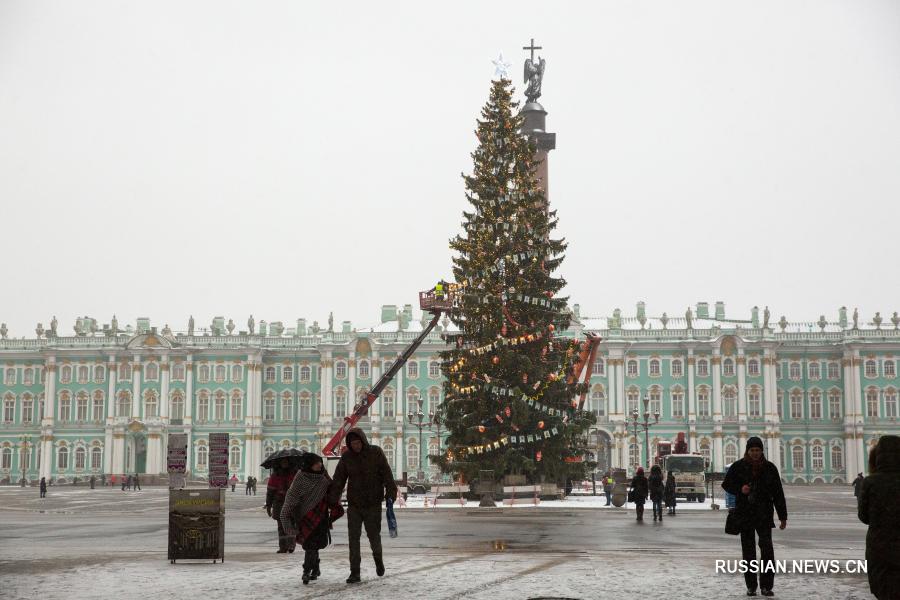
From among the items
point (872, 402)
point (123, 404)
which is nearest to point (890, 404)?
point (872, 402)

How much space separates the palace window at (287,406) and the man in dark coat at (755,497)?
83534 millimetres

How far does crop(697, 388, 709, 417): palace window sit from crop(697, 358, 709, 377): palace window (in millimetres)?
1218

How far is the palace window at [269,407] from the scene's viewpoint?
93.6m

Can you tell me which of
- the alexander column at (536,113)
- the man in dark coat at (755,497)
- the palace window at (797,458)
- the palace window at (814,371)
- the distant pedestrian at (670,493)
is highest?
the alexander column at (536,113)

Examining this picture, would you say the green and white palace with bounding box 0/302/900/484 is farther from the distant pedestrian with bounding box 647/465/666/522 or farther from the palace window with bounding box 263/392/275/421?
the distant pedestrian with bounding box 647/465/666/522

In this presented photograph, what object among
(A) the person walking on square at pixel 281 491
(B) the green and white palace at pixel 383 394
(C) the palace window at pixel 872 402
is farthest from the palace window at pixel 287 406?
(A) the person walking on square at pixel 281 491

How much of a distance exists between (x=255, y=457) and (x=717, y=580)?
8112cm

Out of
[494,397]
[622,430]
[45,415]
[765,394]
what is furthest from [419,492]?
[45,415]

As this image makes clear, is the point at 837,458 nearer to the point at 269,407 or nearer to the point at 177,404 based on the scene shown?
the point at 269,407

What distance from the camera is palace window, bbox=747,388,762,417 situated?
89.4 metres

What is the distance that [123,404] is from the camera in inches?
3642

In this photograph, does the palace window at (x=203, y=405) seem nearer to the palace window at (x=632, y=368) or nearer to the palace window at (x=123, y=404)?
the palace window at (x=123, y=404)

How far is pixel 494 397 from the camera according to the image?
41875 millimetres

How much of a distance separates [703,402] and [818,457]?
989 cm
